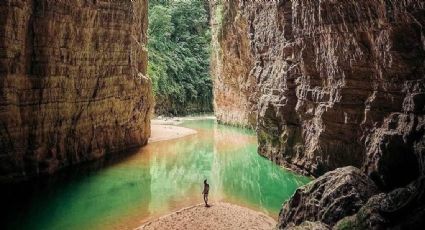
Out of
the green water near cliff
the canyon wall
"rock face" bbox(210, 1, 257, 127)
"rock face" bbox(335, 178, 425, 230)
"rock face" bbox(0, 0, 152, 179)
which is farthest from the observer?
"rock face" bbox(210, 1, 257, 127)

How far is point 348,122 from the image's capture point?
16.0 m

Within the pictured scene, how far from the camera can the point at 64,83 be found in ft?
65.0

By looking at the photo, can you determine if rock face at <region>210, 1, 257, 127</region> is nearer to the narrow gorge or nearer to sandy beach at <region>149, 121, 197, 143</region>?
sandy beach at <region>149, 121, 197, 143</region>

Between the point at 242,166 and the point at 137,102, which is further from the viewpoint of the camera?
the point at 137,102

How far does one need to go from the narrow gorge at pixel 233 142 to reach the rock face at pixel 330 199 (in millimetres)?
35

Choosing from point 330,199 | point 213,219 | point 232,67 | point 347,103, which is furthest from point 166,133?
point 330,199

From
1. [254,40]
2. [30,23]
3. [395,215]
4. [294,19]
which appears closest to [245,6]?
[254,40]

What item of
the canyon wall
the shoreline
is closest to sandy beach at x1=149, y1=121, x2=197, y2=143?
the shoreline

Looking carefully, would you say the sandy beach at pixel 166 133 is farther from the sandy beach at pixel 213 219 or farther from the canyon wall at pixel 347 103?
the sandy beach at pixel 213 219

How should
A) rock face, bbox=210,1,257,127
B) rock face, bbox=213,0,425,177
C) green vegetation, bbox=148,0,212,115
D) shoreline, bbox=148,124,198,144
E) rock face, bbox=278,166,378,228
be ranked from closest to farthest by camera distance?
rock face, bbox=278,166,378,228 → rock face, bbox=213,0,425,177 → shoreline, bbox=148,124,198,144 → rock face, bbox=210,1,257,127 → green vegetation, bbox=148,0,212,115

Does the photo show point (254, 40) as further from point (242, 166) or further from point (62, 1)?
point (62, 1)

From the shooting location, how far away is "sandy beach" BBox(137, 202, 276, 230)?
487 inches

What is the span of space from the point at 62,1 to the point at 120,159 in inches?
388

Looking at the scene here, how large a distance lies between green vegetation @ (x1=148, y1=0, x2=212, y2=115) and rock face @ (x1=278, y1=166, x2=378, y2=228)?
35822 millimetres
